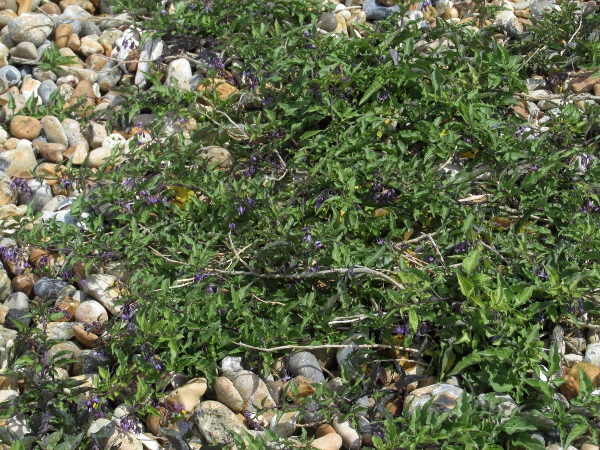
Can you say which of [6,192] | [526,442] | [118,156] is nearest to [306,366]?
[526,442]

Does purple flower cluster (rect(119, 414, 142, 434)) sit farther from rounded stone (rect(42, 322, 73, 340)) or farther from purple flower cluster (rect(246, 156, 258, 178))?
purple flower cluster (rect(246, 156, 258, 178))

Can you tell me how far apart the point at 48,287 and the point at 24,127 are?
145 centimetres

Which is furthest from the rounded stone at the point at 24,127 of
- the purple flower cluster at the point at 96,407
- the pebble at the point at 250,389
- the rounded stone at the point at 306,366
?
the rounded stone at the point at 306,366

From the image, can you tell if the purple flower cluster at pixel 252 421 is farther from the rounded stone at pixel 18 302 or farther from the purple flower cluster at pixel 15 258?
the purple flower cluster at pixel 15 258

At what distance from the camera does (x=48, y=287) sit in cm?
460

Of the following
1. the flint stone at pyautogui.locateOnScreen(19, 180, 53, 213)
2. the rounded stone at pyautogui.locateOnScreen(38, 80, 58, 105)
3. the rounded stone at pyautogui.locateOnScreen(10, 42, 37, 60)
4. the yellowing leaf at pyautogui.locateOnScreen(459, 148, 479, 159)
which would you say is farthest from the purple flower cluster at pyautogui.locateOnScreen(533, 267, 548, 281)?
the rounded stone at pyautogui.locateOnScreen(10, 42, 37, 60)

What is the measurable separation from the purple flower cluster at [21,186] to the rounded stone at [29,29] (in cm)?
152

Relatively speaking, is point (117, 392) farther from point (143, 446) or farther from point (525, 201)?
point (525, 201)

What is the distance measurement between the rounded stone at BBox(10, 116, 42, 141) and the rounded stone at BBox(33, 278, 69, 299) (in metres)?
1.36

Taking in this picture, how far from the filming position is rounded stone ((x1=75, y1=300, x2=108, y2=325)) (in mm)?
4414

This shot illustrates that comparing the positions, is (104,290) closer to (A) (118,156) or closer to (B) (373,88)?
(A) (118,156)

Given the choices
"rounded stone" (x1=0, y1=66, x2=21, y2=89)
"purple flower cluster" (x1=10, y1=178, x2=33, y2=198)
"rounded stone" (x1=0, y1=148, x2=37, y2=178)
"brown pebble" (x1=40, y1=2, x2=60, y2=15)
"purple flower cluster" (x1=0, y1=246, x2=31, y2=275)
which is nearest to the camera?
"purple flower cluster" (x1=0, y1=246, x2=31, y2=275)

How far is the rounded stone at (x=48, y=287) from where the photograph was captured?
4590 millimetres

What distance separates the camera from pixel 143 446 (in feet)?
12.6
